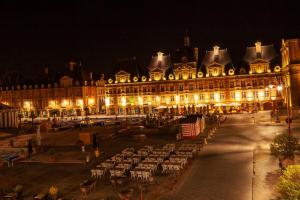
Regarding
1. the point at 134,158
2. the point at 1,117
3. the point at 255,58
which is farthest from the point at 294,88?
the point at 1,117

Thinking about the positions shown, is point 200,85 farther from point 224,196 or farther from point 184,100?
point 224,196

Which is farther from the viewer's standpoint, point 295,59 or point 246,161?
point 295,59

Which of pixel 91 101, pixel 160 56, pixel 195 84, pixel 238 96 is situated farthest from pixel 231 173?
pixel 91 101

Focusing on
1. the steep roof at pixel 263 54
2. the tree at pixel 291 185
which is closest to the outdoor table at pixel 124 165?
the tree at pixel 291 185

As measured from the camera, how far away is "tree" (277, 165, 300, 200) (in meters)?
9.52

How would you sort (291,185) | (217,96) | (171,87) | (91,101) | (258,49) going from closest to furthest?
(291,185), (258,49), (217,96), (171,87), (91,101)

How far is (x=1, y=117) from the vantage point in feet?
173

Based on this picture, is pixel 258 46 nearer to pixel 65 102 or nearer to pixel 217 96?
pixel 217 96

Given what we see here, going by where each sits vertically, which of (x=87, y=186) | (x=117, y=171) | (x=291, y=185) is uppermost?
(x=291, y=185)

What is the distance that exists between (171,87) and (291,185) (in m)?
62.7

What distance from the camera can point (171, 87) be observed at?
72500 millimetres

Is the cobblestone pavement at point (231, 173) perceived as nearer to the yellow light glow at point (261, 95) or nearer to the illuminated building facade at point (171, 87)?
the illuminated building facade at point (171, 87)

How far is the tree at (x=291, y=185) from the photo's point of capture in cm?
952

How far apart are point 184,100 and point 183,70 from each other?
23.0ft
